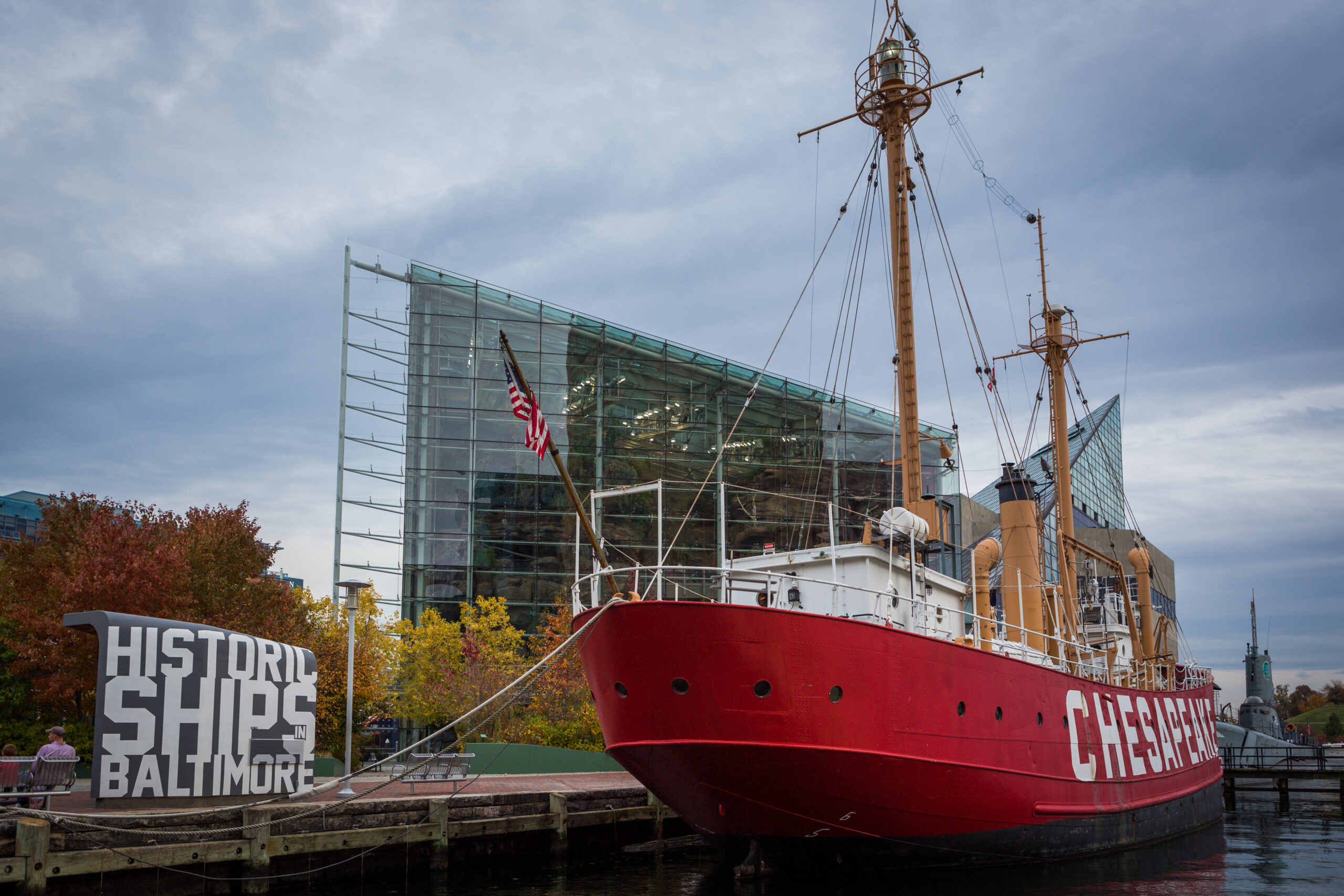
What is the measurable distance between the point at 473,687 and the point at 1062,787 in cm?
1810

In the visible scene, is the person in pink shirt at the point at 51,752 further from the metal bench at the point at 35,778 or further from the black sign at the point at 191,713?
the black sign at the point at 191,713

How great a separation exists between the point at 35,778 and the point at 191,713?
2.06m

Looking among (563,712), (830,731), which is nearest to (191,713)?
(830,731)

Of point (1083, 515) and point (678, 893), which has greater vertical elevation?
point (1083, 515)

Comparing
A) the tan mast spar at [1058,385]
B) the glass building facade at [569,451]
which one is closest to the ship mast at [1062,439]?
the tan mast spar at [1058,385]

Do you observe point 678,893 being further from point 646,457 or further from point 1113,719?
point 646,457

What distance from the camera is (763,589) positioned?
17.1 m

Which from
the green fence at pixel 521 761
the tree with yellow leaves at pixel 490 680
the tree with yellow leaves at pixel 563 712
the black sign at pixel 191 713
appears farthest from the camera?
the tree with yellow leaves at pixel 490 680

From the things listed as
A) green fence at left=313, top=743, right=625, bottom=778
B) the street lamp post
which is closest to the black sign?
the street lamp post

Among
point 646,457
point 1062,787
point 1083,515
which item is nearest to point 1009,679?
point 1062,787

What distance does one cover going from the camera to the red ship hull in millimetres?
14078

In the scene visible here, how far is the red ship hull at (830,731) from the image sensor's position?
14.1m

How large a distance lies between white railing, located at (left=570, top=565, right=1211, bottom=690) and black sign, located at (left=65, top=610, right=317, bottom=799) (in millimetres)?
5084

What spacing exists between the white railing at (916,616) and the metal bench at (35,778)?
7.57 m
